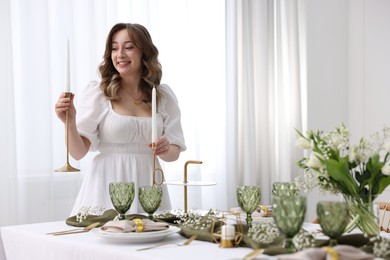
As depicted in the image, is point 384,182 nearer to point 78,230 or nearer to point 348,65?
point 78,230

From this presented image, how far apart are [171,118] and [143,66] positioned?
0.31 m

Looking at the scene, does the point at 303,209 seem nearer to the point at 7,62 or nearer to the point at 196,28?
the point at 7,62

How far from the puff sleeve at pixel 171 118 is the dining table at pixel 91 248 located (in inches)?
36.1

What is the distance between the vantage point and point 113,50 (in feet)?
10.0

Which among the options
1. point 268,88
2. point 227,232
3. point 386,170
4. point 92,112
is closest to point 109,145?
point 92,112

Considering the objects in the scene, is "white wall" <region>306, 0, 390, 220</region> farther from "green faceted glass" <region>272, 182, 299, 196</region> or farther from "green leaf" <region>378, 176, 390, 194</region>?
"green leaf" <region>378, 176, 390, 194</region>

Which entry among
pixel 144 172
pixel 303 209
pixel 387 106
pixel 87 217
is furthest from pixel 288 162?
pixel 303 209

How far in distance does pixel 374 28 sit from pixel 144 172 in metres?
3.00

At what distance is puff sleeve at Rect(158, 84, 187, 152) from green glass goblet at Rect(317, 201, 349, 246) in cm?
→ 153

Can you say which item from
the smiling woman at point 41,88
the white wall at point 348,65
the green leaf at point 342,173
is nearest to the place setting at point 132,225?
the green leaf at point 342,173

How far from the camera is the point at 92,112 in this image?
2943mm

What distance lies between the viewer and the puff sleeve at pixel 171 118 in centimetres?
309

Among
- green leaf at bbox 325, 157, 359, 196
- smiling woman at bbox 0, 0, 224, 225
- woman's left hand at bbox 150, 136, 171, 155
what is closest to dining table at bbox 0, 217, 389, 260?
green leaf at bbox 325, 157, 359, 196

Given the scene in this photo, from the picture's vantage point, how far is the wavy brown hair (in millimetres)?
3012
